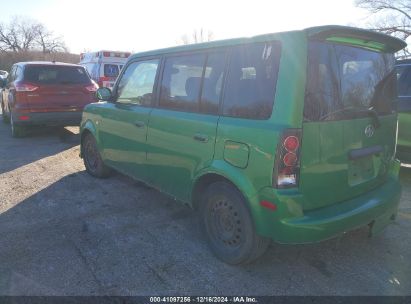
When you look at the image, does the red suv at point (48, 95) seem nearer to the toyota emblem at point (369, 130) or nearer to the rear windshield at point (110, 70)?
the toyota emblem at point (369, 130)

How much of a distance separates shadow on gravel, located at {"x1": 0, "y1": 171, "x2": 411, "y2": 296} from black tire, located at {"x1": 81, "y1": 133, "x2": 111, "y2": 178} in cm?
116

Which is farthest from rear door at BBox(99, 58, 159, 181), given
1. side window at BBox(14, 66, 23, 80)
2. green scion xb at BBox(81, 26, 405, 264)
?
side window at BBox(14, 66, 23, 80)

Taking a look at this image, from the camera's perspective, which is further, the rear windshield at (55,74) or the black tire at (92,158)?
the rear windshield at (55,74)

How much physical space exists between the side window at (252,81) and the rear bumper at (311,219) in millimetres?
690

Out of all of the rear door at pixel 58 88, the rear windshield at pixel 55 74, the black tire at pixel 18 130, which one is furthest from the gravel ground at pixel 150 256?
the black tire at pixel 18 130

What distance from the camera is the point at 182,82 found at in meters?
3.55

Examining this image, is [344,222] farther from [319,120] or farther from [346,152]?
[319,120]

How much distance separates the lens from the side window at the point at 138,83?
403 cm

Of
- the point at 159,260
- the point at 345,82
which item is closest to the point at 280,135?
the point at 345,82

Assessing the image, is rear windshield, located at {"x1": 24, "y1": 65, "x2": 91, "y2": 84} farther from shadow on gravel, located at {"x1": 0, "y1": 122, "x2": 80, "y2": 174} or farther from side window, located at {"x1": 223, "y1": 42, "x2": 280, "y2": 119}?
side window, located at {"x1": 223, "y1": 42, "x2": 280, "y2": 119}

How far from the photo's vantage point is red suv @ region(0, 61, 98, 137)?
8.09m

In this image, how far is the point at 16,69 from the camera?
9.14 meters

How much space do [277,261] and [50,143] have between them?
664cm

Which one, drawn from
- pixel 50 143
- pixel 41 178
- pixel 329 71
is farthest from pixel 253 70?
pixel 50 143
